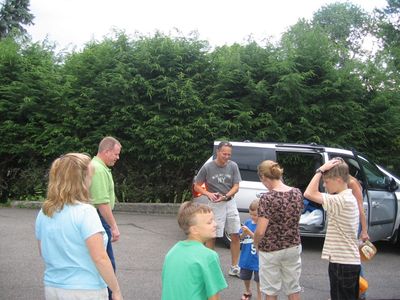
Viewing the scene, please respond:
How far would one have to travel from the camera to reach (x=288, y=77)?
12156mm

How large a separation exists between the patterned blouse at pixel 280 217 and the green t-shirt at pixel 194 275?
5.67 feet

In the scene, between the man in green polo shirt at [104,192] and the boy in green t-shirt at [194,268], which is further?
the man in green polo shirt at [104,192]

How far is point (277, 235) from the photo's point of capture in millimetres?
4695

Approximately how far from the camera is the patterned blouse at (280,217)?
463cm

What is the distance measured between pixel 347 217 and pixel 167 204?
8629 millimetres

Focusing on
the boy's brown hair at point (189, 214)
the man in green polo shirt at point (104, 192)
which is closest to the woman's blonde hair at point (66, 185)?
the boy's brown hair at point (189, 214)

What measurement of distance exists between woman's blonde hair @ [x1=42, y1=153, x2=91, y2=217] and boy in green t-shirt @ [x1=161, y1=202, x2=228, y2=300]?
27.1 inches

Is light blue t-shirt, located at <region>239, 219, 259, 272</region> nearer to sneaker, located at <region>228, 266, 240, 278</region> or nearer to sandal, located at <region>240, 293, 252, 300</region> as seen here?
sandal, located at <region>240, 293, 252, 300</region>

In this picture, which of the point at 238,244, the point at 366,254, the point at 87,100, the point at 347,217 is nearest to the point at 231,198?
the point at 238,244

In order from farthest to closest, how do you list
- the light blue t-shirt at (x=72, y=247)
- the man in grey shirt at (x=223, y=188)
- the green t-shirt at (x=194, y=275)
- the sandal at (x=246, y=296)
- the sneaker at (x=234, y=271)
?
the man in grey shirt at (x=223, y=188) < the sneaker at (x=234, y=271) < the sandal at (x=246, y=296) < the light blue t-shirt at (x=72, y=247) < the green t-shirt at (x=194, y=275)

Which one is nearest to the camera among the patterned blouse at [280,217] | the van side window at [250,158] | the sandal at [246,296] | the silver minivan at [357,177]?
the patterned blouse at [280,217]

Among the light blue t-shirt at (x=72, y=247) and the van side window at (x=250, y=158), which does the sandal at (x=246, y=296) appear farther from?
the light blue t-shirt at (x=72, y=247)

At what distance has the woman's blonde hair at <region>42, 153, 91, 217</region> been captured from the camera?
3121 mm

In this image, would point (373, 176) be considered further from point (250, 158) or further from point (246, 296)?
point (246, 296)
